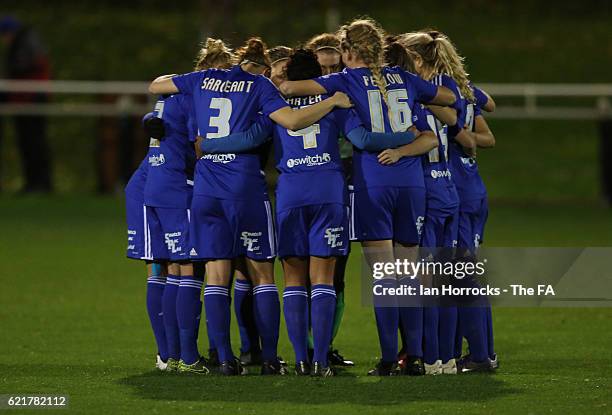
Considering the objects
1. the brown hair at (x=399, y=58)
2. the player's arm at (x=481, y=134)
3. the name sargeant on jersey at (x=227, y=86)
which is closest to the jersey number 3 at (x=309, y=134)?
the name sargeant on jersey at (x=227, y=86)

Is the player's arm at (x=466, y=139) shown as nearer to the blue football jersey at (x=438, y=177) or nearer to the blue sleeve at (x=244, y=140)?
the blue football jersey at (x=438, y=177)

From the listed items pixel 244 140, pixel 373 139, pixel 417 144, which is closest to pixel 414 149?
pixel 417 144

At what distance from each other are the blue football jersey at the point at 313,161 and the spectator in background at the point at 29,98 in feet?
45.6

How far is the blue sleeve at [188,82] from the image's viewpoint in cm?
869

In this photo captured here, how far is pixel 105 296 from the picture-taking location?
42.2ft

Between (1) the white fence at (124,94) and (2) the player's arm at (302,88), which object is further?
(1) the white fence at (124,94)

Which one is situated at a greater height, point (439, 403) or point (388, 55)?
point (388, 55)

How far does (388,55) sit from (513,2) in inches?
1010

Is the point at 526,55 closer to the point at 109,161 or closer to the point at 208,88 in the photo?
the point at 109,161

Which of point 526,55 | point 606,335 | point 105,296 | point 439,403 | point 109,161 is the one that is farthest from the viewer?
point 526,55

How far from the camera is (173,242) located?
8898mm

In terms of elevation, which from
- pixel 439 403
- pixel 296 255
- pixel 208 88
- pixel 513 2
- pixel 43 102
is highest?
pixel 513 2

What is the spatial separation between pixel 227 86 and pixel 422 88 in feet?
3.94

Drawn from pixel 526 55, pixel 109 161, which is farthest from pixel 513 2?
pixel 109 161
